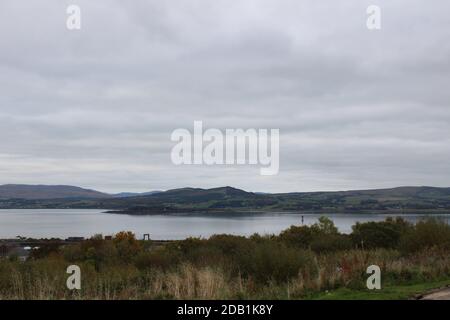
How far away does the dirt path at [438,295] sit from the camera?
11.0 meters

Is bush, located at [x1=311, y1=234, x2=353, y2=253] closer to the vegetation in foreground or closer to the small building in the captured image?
the vegetation in foreground

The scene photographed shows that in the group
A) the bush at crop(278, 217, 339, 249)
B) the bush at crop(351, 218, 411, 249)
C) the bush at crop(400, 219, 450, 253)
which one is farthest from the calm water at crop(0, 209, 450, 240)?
the bush at crop(400, 219, 450, 253)

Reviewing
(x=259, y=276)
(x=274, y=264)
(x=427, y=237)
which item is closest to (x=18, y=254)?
(x=259, y=276)

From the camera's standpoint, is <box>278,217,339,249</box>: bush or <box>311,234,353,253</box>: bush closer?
<box>311,234,353,253</box>: bush

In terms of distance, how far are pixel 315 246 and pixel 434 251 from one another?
8.13 m

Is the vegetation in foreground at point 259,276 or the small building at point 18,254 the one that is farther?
the small building at point 18,254

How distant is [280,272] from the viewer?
50.7 ft

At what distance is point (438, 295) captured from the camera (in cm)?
1141

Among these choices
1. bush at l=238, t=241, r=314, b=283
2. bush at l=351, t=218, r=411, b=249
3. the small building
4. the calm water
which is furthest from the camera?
the calm water

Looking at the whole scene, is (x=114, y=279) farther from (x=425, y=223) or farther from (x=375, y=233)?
(x=375, y=233)

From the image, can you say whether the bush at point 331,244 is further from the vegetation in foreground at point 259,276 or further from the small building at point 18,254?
the small building at point 18,254

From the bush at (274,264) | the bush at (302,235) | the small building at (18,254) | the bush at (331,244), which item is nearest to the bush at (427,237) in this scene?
the bush at (331,244)

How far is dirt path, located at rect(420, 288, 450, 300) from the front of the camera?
1105 cm
